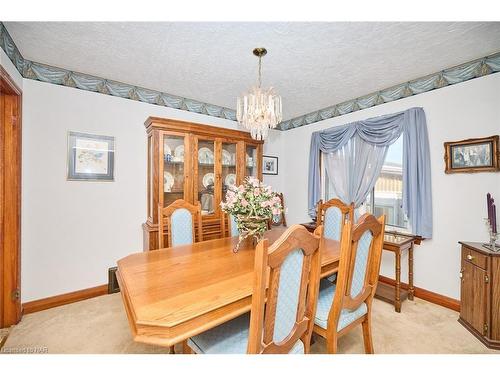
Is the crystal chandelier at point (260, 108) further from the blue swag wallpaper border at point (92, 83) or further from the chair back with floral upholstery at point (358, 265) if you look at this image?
the blue swag wallpaper border at point (92, 83)

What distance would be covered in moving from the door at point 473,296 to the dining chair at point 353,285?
1129mm

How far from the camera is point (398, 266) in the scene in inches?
91.0

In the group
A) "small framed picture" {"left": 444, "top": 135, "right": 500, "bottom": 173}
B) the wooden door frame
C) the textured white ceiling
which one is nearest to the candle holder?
"small framed picture" {"left": 444, "top": 135, "right": 500, "bottom": 173}

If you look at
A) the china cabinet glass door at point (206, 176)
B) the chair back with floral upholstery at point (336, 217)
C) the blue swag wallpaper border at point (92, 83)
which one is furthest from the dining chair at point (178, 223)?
the blue swag wallpaper border at point (92, 83)

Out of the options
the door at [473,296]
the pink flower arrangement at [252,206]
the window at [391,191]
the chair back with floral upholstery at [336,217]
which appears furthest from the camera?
the window at [391,191]

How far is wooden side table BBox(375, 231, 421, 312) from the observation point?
7.40 ft

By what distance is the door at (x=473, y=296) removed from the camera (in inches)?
71.0

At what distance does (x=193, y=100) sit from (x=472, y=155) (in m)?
3.27

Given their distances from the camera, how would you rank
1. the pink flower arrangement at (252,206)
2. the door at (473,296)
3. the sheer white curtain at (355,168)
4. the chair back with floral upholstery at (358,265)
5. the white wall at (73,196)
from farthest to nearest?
the sheer white curtain at (355,168), the white wall at (73,196), the door at (473,296), the pink flower arrangement at (252,206), the chair back with floral upholstery at (358,265)

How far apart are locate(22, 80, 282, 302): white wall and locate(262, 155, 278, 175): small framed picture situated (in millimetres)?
1926

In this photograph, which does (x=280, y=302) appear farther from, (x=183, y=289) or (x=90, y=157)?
(x=90, y=157)

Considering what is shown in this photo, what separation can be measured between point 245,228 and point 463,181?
2.27 m

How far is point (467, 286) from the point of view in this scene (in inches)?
77.0

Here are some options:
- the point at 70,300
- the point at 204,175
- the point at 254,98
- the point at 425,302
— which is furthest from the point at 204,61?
the point at 425,302
